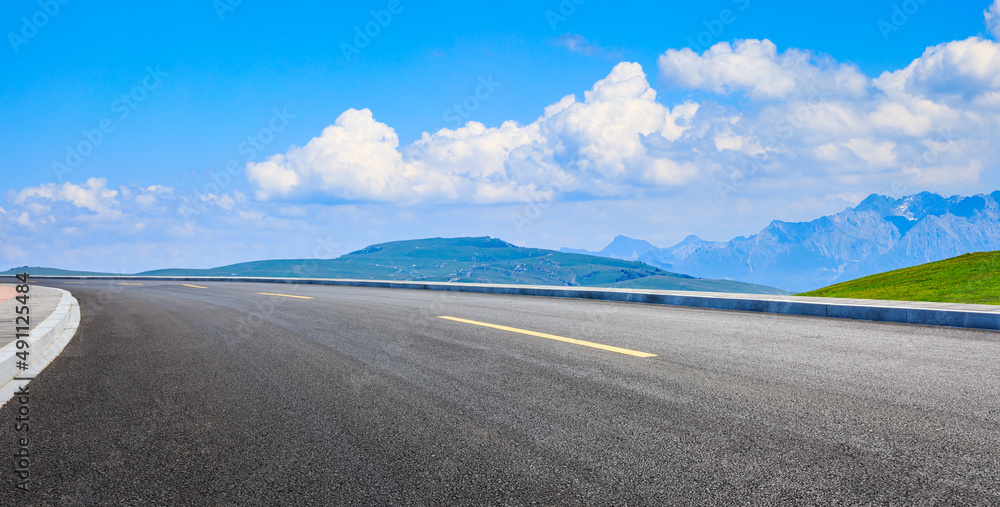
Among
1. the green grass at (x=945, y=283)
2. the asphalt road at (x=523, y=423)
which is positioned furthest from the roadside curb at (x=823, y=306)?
the green grass at (x=945, y=283)

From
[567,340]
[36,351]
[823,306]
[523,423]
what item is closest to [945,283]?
[823,306]

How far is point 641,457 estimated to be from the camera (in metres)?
2.81

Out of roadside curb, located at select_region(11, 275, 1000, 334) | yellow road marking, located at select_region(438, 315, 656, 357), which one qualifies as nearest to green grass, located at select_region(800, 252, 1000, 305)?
roadside curb, located at select_region(11, 275, 1000, 334)

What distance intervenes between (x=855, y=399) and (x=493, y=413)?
2431 millimetres

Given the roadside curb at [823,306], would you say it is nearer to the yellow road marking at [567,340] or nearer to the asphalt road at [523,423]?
the asphalt road at [523,423]

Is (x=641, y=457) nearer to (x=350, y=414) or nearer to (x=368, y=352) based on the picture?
(x=350, y=414)

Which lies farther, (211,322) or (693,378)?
(211,322)

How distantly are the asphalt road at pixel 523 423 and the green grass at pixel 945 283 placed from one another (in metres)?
9.88

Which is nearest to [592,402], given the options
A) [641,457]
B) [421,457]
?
[641,457]

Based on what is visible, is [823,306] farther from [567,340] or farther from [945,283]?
[945,283]

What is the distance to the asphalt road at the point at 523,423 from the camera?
99.3 inches

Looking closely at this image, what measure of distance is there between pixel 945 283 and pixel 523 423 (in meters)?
19.8

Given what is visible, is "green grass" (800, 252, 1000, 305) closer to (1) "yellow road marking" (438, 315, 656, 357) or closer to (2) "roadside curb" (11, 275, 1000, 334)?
(2) "roadside curb" (11, 275, 1000, 334)

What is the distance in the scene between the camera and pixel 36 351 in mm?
6523
